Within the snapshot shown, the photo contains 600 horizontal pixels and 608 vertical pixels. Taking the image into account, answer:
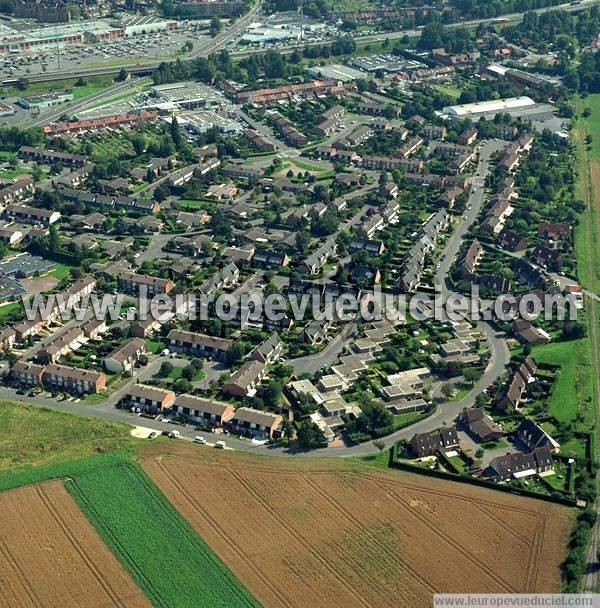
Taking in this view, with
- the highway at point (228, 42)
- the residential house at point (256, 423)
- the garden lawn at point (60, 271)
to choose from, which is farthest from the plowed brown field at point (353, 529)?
the highway at point (228, 42)

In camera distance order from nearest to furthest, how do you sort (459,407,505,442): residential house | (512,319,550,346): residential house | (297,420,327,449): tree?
(297,420,327,449): tree < (459,407,505,442): residential house < (512,319,550,346): residential house

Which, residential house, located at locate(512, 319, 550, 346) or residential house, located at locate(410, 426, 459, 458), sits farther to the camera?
residential house, located at locate(512, 319, 550, 346)

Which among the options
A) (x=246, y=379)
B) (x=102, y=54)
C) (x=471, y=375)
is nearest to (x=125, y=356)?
(x=246, y=379)

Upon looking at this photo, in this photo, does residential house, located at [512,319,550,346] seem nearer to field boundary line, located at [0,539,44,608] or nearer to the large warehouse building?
field boundary line, located at [0,539,44,608]

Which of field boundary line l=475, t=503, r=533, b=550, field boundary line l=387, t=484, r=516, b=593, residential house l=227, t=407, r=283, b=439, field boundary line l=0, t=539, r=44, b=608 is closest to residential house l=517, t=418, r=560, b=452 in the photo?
field boundary line l=475, t=503, r=533, b=550

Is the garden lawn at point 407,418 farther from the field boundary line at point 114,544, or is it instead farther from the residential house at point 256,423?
the field boundary line at point 114,544

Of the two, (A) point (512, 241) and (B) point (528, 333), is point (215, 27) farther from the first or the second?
(B) point (528, 333)
